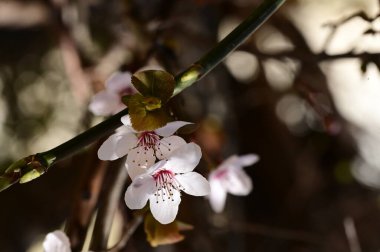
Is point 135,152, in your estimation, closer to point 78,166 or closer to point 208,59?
point 208,59

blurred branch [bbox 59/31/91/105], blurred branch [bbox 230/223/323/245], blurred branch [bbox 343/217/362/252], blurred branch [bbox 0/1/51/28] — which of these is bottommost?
blurred branch [bbox 343/217/362/252]

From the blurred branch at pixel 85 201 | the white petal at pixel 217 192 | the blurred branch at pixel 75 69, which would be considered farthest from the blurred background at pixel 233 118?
the blurred branch at pixel 85 201

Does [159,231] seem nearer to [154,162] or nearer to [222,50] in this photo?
[154,162]

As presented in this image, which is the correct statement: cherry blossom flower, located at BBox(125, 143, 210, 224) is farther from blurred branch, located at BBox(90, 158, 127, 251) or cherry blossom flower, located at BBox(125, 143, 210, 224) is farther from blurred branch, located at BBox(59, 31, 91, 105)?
blurred branch, located at BBox(59, 31, 91, 105)

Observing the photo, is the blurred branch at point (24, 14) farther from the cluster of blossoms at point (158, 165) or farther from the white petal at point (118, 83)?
the cluster of blossoms at point (158, 165)

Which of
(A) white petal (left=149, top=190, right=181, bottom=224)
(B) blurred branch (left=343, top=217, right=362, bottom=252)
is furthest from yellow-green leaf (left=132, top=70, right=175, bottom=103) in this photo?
(B) blurred branch (left=343, top=217, right=362, bottom=252)

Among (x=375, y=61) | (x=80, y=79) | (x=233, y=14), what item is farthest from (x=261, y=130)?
(x=375, y=61)
